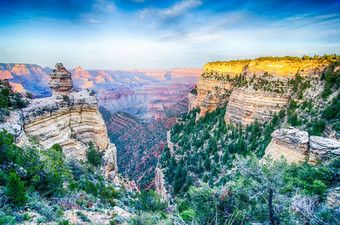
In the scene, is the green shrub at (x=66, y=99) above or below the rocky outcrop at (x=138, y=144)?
above

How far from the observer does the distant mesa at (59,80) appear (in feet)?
76.1

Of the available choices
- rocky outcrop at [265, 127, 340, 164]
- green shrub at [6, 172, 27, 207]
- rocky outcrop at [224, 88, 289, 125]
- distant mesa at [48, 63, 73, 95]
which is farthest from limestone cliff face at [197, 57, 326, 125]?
distant mesa at [48, 63, 73, 95]

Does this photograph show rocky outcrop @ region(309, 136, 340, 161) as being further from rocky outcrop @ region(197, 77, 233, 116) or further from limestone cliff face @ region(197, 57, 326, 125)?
rocky outcrop @ region(197, 77, 233, 116)

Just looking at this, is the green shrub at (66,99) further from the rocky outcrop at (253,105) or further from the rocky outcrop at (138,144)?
the rocky outcrop at (253,105)

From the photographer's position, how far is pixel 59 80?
23.3 metres

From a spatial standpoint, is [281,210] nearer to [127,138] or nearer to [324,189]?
[324,189]

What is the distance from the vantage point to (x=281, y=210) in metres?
8.05

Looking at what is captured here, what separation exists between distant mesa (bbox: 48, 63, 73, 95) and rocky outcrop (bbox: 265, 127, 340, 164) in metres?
28.8

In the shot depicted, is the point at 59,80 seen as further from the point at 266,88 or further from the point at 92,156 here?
the point at 266,88

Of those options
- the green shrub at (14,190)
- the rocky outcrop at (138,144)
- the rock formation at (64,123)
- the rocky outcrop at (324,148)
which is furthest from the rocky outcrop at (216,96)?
the green shrub at (14,190)

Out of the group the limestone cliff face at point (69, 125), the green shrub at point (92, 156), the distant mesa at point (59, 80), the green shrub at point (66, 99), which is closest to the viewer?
the limestone cliff face at point (69, 125)

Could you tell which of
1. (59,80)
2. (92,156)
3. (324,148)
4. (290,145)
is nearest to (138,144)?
(92,156)

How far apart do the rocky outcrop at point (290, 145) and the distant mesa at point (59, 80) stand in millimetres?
28785

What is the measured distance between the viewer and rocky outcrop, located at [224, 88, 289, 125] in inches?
940
